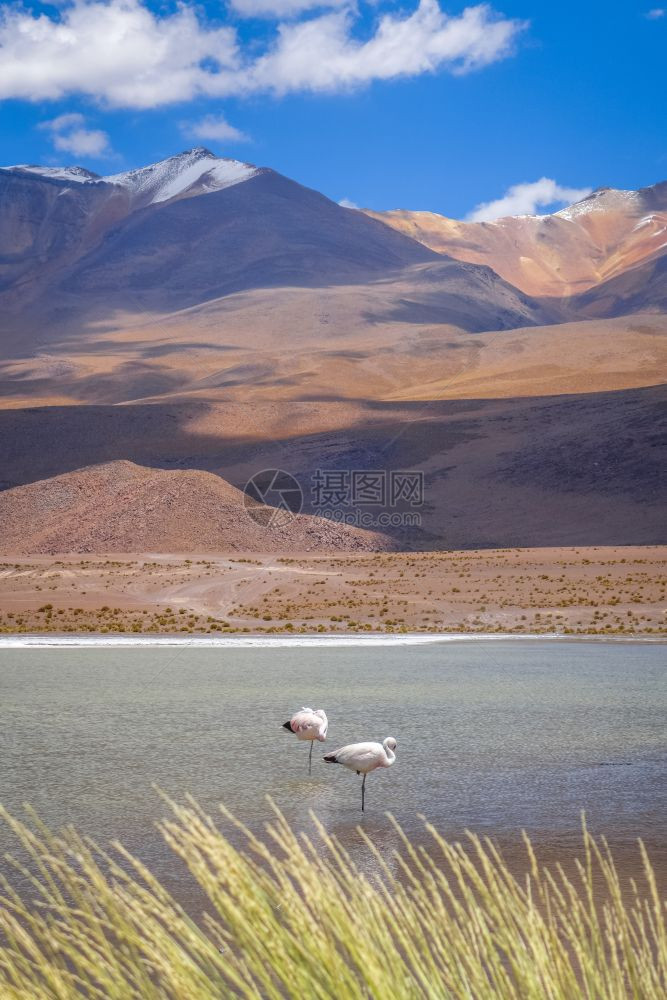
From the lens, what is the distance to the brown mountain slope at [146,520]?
47719 mm

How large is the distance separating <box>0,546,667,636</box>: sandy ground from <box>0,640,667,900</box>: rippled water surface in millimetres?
9401

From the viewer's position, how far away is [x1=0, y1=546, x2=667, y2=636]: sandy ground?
99.9 feet

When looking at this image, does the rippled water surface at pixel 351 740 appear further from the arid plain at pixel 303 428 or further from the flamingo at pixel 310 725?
the arid plain at pixel 303 428

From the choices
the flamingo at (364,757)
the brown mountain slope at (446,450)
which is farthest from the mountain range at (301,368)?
the flamingo at (364,757)

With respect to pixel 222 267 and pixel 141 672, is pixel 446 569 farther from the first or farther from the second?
pixel 222 267

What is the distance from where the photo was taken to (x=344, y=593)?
3578 centimetres

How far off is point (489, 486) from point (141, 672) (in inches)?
1824

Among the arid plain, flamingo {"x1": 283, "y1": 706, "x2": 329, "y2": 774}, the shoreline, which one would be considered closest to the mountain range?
the arid plain

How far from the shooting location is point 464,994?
2.54 m

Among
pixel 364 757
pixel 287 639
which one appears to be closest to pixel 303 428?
pixel 287 639

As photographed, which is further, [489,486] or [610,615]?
[489,486]

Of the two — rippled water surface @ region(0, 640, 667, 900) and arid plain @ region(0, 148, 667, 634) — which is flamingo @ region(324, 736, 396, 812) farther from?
arid plain @ region(0, 148, 667, 634)

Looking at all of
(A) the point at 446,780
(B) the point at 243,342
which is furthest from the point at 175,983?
(B) the point at 243,342

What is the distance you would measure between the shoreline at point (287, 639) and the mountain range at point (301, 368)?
20.1 metres
